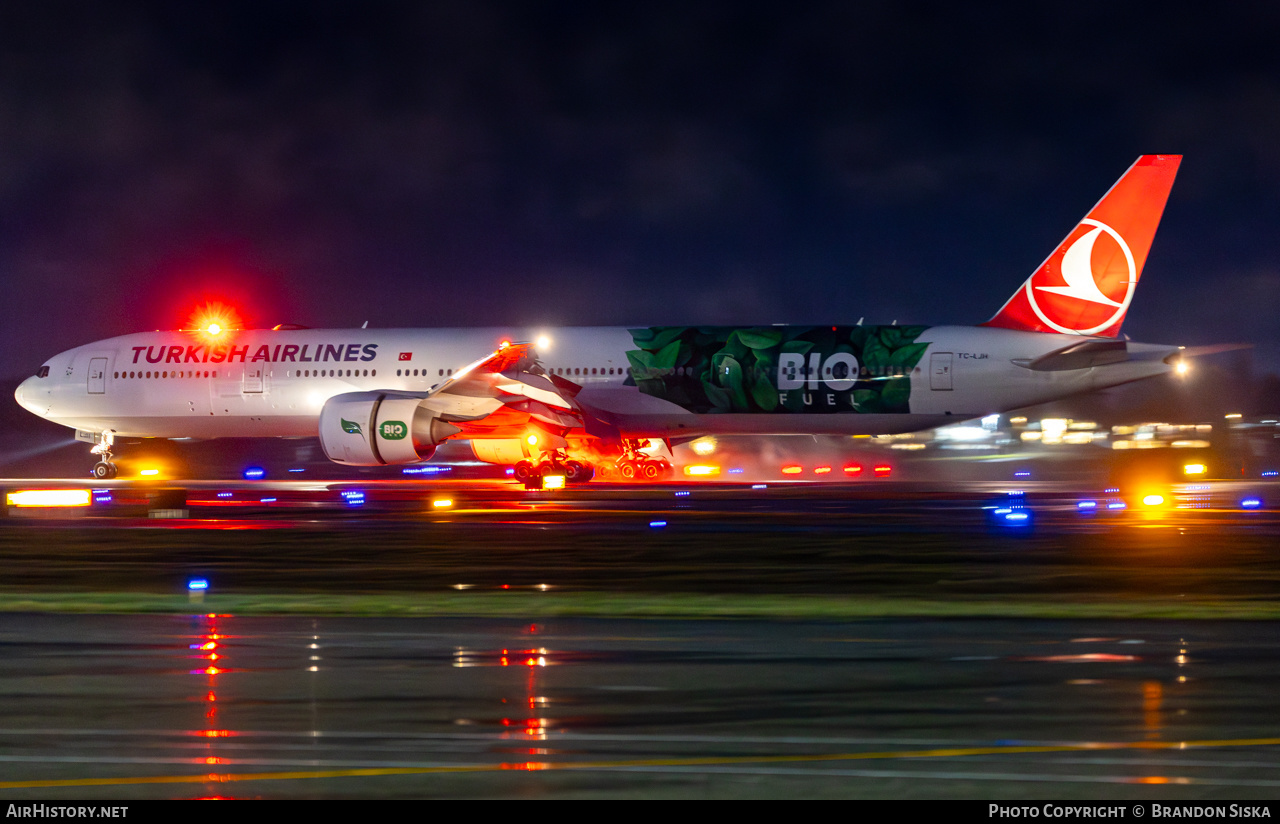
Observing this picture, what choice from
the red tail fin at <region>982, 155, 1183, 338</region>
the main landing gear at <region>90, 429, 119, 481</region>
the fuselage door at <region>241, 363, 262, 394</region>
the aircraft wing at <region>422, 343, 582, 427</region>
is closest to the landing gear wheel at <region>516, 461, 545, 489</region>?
the aircraft wing at <region>422, 343, 582, 427</region>

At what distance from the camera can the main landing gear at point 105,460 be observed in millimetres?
40125

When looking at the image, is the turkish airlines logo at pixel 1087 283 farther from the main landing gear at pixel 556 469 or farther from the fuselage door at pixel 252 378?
the fuselage door at pixel 252 378

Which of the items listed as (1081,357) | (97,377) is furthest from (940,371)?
(97,377)

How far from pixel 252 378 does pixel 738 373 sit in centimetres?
1358

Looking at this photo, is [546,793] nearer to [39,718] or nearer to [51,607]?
[39,718]

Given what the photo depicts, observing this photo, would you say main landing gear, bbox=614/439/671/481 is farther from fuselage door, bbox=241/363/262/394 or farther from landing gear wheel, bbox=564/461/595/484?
fuselage door, bbox=241/363/262/394

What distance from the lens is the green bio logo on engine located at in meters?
32.1

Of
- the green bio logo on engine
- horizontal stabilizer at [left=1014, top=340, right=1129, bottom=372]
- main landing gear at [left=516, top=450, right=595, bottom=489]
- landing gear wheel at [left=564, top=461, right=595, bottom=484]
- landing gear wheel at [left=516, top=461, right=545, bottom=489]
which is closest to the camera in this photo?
the green bio logo on engine

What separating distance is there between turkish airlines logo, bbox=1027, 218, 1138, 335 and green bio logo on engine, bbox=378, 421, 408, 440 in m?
15.5

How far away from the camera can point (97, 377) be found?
4028 centimetres

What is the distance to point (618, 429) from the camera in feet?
118

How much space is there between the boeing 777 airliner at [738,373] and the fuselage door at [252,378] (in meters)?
1.79

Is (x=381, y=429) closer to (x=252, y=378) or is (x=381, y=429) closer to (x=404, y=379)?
(x=404, y=379)
